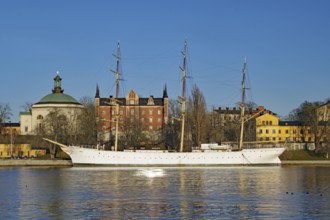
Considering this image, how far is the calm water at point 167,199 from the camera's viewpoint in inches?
1372

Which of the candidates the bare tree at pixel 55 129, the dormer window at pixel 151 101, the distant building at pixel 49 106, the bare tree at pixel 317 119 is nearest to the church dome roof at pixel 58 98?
the distant building at pixel 49 106

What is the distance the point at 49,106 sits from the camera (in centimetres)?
15700

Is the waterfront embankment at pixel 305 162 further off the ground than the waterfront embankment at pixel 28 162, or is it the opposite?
the waterfront embankment at pixel 305 162

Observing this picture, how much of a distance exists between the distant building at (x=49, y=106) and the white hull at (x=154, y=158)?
5201 centimetres

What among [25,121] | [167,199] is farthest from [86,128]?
[167,199]

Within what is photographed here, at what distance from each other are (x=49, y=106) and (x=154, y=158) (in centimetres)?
6619

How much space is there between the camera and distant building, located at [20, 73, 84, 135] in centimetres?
15525

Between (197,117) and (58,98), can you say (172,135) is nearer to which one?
(197,117)

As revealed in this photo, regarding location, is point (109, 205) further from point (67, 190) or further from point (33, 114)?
point (33, 114)

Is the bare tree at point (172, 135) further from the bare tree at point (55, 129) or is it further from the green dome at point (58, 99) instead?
the green dome at point (58, 99)

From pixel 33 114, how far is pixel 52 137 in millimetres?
45924

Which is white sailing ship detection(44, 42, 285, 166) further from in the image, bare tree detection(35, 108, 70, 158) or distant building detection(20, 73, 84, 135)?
distant building detection(20, 73, 84, 135)

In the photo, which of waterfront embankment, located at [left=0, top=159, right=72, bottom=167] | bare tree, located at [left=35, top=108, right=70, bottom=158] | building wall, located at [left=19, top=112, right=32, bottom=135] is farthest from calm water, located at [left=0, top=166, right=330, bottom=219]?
building wall, located at [left=19, top=112, right=32, bottom=135]

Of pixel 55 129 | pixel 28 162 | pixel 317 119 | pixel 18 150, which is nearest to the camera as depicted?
pixel 28 162
